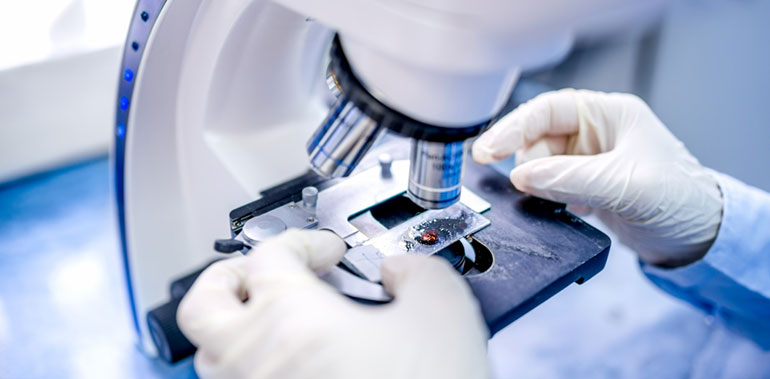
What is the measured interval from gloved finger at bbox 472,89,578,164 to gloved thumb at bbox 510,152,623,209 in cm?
8

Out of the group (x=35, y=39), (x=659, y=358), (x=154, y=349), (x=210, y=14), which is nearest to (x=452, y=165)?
(x=210, y=14)

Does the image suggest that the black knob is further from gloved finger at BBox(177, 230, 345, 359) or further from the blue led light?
the blue led light

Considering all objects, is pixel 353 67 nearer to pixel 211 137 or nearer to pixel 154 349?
pixel 211 137

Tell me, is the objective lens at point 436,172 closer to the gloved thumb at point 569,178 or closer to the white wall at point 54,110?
the gloved thumb at point 569,178

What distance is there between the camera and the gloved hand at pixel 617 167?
2.84 feet

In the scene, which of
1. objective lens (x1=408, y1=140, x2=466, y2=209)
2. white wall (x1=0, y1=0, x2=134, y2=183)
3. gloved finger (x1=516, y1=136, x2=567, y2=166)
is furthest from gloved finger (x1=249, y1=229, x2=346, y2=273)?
white wall (x1=0, y1=0, x2=134, y2=183)

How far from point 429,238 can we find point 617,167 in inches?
12.8

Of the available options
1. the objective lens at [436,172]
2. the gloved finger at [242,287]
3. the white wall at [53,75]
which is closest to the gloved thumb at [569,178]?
the objective lens at [436,172]

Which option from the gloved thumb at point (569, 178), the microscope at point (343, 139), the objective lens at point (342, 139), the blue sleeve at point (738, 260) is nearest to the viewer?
the microscope at point (343, 139)

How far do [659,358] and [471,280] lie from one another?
871mm

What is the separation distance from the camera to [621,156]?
891mm

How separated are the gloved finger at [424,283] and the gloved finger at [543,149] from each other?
42 cm

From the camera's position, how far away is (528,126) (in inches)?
37.7

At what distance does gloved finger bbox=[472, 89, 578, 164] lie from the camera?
94 cm
